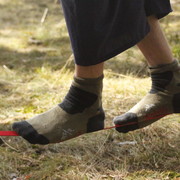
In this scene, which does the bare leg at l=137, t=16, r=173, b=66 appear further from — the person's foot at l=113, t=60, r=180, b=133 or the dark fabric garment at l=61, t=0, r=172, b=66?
the dark fabric garment at l=61, t=0, r=172, b=66

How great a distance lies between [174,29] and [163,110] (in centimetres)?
289

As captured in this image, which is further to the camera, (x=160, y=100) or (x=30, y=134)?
(x=160, y=100)

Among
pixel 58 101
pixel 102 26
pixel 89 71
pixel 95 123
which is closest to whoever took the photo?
pixel 102 26

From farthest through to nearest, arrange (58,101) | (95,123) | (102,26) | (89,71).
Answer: (58,101), (95,123), (89,71), (102,26)

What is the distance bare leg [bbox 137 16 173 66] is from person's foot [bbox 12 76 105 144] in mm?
254

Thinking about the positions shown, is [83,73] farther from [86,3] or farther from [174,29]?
[174,29]

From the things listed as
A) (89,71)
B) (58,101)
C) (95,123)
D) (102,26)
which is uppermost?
(102,26)

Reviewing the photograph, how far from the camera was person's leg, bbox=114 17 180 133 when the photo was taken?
67.8 inches

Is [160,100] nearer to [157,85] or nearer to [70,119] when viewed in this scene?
[157,85]

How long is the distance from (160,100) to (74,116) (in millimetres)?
401

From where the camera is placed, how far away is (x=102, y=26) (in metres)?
1.48

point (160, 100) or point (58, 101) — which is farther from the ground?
point (160, 100)

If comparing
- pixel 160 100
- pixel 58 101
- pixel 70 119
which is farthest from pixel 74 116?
pixel 58 101

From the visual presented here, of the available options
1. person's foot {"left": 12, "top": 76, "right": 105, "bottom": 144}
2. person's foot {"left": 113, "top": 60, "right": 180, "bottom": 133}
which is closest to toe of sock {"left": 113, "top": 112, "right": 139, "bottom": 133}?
person's foot {"left": 113, "top": 60, "right": 180, "bottom": 133}
